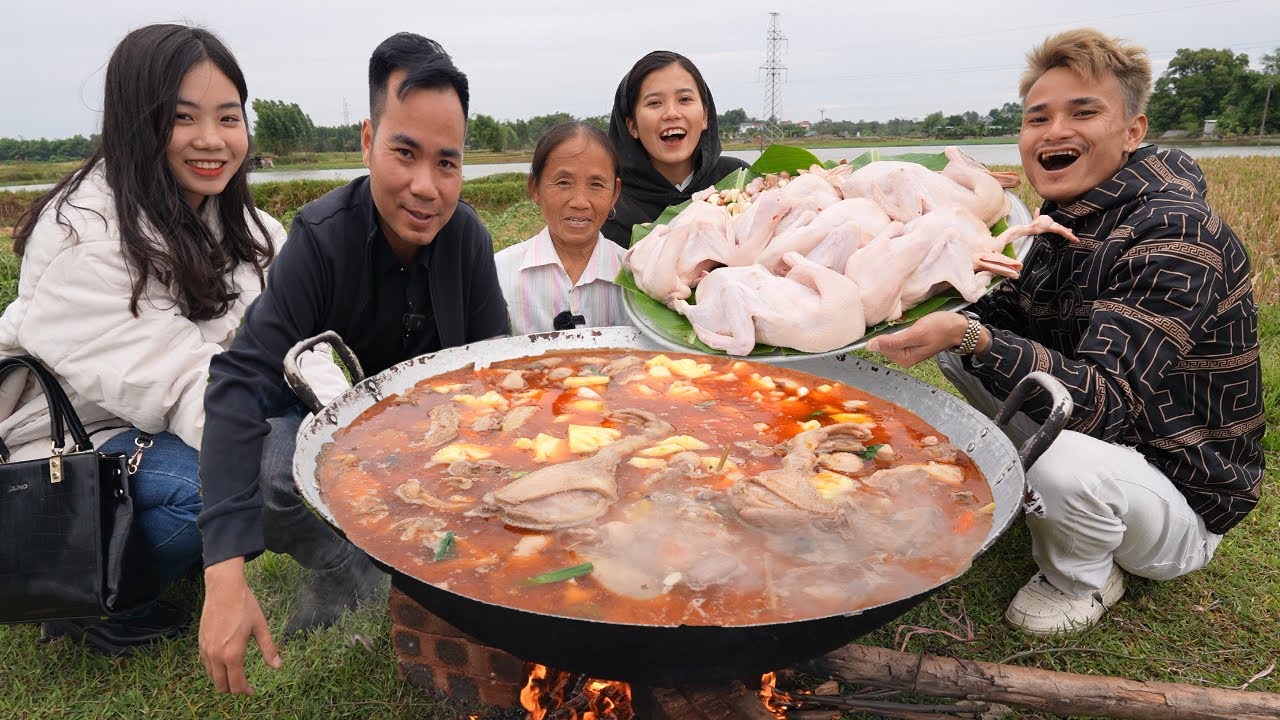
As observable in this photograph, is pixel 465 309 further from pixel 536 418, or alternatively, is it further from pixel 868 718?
pixel 868 718

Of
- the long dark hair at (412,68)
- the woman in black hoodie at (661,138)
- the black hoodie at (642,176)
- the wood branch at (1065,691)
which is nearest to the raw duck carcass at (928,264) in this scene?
the wood branch at (1065,691)

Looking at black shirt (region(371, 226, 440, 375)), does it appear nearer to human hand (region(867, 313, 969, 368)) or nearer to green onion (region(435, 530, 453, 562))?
green onion (region(435, 530, 453, 562))

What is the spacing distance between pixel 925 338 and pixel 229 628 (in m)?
2.38

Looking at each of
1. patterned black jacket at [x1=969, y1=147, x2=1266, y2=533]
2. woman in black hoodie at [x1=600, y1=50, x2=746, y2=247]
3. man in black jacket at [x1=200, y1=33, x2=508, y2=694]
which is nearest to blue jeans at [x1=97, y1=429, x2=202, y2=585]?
man in black jacket at [x1=200, y1=33, x2=508, y2=694]

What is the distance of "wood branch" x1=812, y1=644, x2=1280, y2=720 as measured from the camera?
7.79 ft

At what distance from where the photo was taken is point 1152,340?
8.75 ft

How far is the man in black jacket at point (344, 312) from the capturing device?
2.08 m

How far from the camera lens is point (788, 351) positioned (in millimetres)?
3076

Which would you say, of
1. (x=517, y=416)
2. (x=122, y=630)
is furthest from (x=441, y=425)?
(x=122, y=630)

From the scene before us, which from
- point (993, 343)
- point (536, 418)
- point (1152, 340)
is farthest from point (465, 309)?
point (1152, 340)

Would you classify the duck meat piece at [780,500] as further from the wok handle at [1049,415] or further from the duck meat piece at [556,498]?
the wok handle at [1049,415]

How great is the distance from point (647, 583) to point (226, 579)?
1.22m

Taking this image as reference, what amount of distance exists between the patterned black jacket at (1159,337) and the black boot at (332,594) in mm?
2862

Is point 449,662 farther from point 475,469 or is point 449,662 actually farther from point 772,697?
point 772,697
